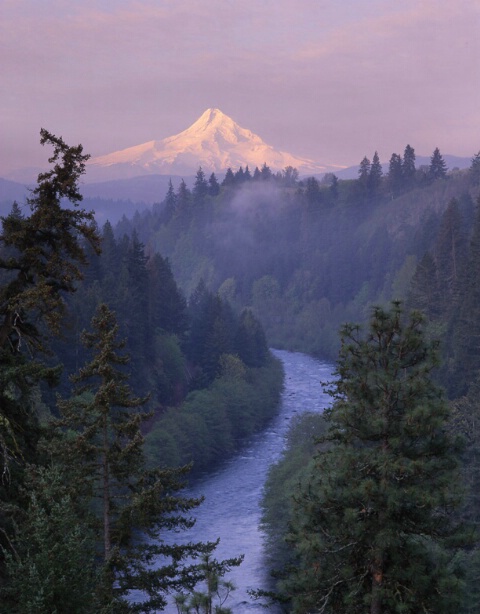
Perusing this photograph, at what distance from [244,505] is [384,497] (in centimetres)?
4256

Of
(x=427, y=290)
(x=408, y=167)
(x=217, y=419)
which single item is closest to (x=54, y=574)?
(x=217, y=419)

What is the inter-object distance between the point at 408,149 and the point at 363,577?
16537cm

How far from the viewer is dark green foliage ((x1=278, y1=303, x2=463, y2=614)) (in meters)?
16.2

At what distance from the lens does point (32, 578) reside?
995 centimetres

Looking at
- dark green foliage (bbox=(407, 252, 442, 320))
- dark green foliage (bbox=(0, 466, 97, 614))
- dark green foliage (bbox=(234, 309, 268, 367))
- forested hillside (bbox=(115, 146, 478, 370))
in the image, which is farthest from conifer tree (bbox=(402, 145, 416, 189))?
dark green foliage (bbox=(0, 466, 97, 614))

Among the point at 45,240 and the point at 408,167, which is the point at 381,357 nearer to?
the point at 45,240

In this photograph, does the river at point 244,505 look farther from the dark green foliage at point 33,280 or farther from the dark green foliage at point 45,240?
the dark green foliage at point 45,240

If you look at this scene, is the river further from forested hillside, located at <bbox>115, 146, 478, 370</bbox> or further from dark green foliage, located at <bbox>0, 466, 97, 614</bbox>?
forested hillside, located at <bbox>115, 146, 478, 370</bbox>

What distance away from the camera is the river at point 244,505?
4412 centimetres

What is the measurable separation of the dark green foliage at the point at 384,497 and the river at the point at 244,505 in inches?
957

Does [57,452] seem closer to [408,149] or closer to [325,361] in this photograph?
[325,361]

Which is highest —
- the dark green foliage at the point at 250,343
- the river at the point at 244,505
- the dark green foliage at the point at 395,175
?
the dark green foliage at the point at 395,175

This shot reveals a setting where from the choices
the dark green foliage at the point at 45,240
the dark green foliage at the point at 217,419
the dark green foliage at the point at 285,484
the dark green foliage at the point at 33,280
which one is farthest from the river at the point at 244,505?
the dark green foliage at the point at 45,240

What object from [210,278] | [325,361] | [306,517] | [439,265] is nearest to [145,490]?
[306,517]
